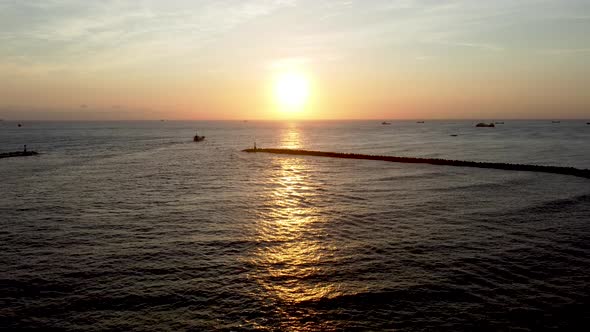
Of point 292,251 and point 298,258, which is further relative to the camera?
point 292,251

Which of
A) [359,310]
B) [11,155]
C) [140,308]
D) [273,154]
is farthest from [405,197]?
[11,155]

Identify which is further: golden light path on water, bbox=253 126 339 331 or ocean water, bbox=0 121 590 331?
golden light path on water, bbox=253 126 339 331

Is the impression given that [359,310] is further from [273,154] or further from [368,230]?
[273,154]

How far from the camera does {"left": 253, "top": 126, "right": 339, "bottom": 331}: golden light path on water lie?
20594 mm

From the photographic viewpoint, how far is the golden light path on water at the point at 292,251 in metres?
20.6

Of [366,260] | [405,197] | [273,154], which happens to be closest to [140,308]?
[366,260]

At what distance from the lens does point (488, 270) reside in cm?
2361

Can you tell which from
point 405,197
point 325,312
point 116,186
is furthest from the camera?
point 116,186

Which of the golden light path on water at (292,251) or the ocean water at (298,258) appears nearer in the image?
the ocean water at (298,258)

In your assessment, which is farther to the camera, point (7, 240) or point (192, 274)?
point (7, 240)

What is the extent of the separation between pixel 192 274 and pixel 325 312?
9.22 metres

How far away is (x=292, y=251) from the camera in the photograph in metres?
27.8

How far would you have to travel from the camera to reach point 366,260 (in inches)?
1000

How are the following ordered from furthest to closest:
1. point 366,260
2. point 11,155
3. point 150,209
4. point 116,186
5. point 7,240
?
point 11,155 → point 116,186 → point 150,209 → point 7,240 → point 366,260
